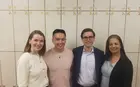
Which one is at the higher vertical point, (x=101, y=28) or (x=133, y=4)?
(x=133, y=4)

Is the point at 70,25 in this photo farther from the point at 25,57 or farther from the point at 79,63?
the point at 25,57

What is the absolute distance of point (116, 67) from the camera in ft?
5.09

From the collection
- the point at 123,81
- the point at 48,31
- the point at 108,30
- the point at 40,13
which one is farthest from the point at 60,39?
the point at 123,81

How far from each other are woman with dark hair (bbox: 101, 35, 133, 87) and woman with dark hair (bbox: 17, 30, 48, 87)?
0.58m

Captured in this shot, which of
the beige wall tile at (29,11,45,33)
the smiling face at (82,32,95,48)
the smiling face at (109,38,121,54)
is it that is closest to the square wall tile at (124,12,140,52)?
the smiling face at (109,38,121,54)

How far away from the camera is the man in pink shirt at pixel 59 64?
167 cm

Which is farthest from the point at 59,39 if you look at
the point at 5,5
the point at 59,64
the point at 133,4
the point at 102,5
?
the point at 133,4

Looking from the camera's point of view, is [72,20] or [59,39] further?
[72,20]

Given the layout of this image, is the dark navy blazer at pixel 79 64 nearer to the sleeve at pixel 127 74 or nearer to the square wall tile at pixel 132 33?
the sleeve at pixel 127 74

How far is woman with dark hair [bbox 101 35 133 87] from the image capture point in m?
1.54

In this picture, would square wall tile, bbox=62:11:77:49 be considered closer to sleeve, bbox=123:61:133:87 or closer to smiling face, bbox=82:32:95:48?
smiling face, bbox=82:32:95:48

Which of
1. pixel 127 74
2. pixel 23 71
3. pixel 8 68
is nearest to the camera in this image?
pixel 23 71

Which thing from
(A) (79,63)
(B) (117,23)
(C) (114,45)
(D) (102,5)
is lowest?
(A) (79,63)

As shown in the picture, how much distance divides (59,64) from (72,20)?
20.3 inches
